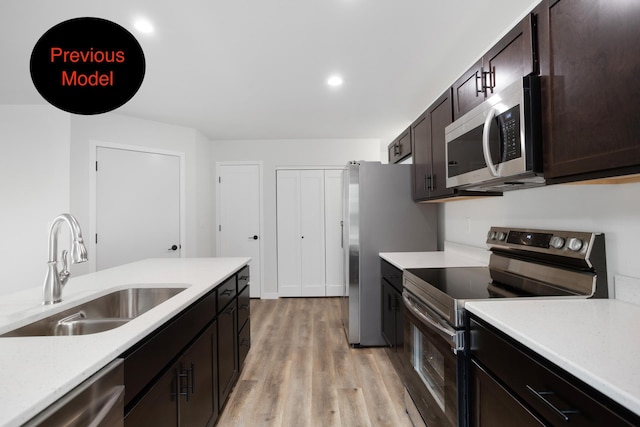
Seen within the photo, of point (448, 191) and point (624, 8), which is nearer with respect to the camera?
point (624, 8)

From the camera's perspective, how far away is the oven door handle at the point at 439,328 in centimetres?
118

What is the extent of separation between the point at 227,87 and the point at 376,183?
5.47 feet

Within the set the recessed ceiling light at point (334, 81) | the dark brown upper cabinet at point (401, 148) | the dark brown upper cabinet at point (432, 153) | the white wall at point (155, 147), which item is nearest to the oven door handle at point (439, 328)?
the dark brown upper cabinet at point (432, 153)

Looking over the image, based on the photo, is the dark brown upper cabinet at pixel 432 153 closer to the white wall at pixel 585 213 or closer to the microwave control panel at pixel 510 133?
the white wall at pixel 585 213

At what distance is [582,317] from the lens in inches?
38.5

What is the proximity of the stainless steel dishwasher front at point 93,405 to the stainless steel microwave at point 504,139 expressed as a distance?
1.58 m

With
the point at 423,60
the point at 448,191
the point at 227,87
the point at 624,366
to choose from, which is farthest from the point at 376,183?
the point at 624,366

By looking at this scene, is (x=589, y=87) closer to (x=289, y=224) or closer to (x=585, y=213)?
(x=585, y=213)

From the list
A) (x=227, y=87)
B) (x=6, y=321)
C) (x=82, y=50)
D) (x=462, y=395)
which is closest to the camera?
(x=6, y=321)

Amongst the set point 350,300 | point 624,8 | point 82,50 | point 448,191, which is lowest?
point 350,300

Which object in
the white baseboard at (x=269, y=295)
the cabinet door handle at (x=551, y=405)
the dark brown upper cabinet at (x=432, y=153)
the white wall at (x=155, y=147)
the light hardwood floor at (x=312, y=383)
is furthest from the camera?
the white baseboard at (x=269, y=295)

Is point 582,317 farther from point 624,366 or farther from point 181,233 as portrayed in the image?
point 181,233

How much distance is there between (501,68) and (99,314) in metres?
2.31

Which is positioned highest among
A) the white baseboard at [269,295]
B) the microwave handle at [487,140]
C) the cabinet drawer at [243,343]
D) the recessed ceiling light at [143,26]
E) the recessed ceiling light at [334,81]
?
the recessed ceiling light at [334,81]
